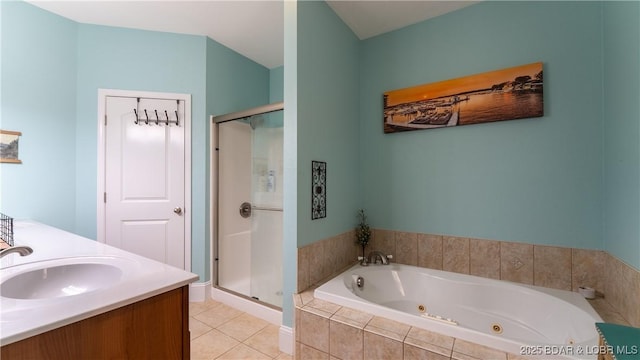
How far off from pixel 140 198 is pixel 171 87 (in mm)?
1109

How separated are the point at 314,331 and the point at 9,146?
268cm

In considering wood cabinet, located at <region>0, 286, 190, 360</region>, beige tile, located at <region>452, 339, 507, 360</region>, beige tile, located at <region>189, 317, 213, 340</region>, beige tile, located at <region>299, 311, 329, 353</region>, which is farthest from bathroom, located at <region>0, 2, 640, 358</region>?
wood cabinet, located at <region>0, 286, 190, 360</region>

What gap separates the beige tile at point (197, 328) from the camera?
2.00 m

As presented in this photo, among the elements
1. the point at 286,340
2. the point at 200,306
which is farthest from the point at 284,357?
the point at 200,306

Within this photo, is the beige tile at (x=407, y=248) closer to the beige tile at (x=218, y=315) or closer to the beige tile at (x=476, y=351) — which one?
the beige tile at (x=476, y=351)

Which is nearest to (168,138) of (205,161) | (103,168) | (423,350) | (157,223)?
(205,161)

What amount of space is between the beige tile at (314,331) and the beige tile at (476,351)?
65cm

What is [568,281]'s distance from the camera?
1.71m

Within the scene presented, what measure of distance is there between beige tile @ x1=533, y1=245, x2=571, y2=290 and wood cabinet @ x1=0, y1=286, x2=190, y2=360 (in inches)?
84.3

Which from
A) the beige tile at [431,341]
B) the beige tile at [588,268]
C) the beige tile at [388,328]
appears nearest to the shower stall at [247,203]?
the beige tile at [388,328]

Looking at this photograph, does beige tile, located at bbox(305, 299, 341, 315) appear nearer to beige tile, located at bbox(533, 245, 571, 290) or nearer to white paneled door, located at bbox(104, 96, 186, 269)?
beige tile, located at bbox(533, 245, 571, 290)

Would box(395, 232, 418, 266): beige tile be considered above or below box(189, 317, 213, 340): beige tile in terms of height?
→ above

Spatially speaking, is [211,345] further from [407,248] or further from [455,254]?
[455,254]

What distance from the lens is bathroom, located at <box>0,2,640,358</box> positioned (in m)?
1.63
